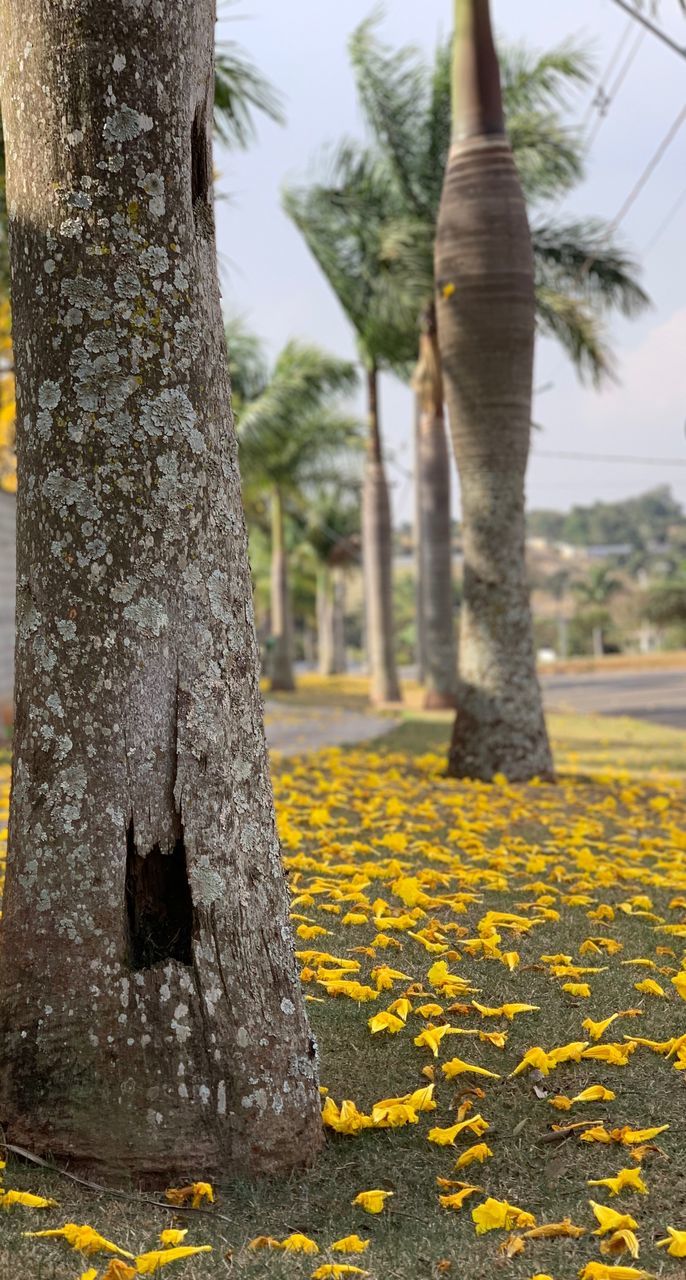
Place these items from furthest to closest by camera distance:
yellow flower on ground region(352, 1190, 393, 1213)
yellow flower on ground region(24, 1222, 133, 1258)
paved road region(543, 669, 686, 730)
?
paved road region(543, 669, 686, 730), yellow flower on ground region(352, 1190, 393, 1213), yellow flower on ground region(24, 1222, 133, 1258)

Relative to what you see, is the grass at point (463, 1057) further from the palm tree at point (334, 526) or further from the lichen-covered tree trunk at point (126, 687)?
the palm tree at point (334, 526)

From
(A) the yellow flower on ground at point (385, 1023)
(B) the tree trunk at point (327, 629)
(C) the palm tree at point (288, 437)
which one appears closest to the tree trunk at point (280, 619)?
(C) the palm tree at point (288, 437)

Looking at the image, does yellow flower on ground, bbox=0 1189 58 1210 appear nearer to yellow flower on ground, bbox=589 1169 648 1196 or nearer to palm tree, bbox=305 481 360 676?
yellow flower on ground, bbox=589 1169 648 1196

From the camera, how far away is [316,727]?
16.2 meters

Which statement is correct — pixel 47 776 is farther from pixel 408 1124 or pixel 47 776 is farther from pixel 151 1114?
pixel 408 1124

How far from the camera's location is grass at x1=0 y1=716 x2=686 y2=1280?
2.90 meters

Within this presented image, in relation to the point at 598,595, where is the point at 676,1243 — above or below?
below

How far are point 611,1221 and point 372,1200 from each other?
0.58 m

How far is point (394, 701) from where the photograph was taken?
2236 centimetres

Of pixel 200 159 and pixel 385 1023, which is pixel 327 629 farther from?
pixel 200 159

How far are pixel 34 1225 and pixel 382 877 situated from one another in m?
2.81

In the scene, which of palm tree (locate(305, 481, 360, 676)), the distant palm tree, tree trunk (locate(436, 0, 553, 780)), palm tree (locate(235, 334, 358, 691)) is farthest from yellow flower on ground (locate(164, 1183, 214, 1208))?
the distant palm tree

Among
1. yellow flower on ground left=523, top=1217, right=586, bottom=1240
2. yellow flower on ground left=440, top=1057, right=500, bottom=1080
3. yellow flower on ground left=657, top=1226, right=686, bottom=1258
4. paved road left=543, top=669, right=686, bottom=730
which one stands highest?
paved road left=543, top=669, right=686, bottom=730

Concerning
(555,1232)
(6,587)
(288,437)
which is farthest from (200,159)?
(288,437)
